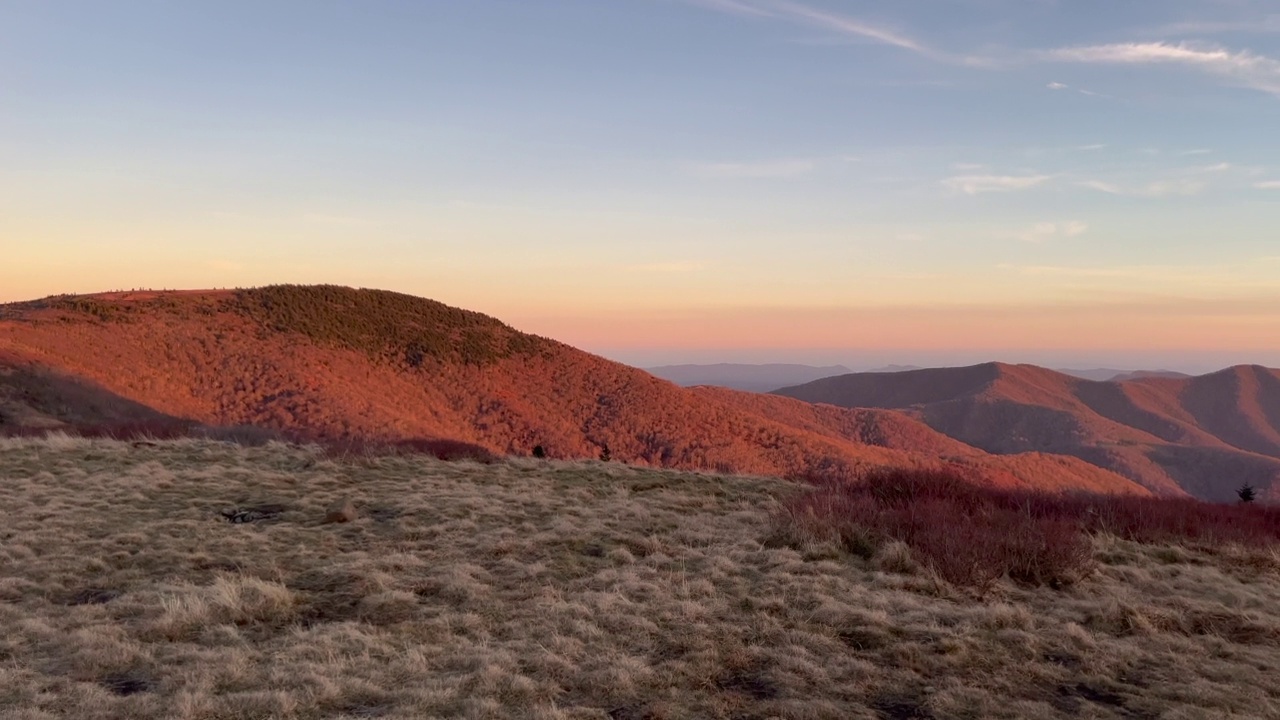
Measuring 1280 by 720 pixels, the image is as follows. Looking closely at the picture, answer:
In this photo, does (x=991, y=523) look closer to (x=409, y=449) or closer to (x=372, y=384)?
(x=409, y=449)

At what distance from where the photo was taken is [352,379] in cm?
5381

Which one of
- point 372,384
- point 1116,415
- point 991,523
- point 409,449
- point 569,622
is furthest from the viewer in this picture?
point 1116,415

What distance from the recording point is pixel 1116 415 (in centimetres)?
15250

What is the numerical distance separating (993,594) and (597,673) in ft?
17.4

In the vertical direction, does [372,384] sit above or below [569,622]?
above

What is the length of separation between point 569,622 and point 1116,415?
177 metres

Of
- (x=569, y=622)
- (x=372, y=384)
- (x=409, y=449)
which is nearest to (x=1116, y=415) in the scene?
(x=372, y=384)

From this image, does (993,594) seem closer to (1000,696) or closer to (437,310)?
(1000,696)

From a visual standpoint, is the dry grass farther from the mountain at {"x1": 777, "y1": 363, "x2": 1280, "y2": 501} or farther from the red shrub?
the mountain at {"x1": 777, "y1": 363, "x2": 1280, "y2": 501}

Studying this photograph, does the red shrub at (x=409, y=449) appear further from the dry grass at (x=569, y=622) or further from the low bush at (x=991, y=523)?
the low bush at (x=991, y=523)

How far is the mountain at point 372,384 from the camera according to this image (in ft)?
130

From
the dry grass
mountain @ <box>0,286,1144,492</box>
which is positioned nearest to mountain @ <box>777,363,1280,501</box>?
mountain @ <box>0,286,1144,492</box>

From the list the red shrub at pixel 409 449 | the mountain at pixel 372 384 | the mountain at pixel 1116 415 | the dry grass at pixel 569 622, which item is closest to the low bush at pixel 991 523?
Answer: the dry grass at pixel 569 622

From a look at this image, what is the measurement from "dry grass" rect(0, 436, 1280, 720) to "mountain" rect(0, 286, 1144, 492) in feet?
77.4
